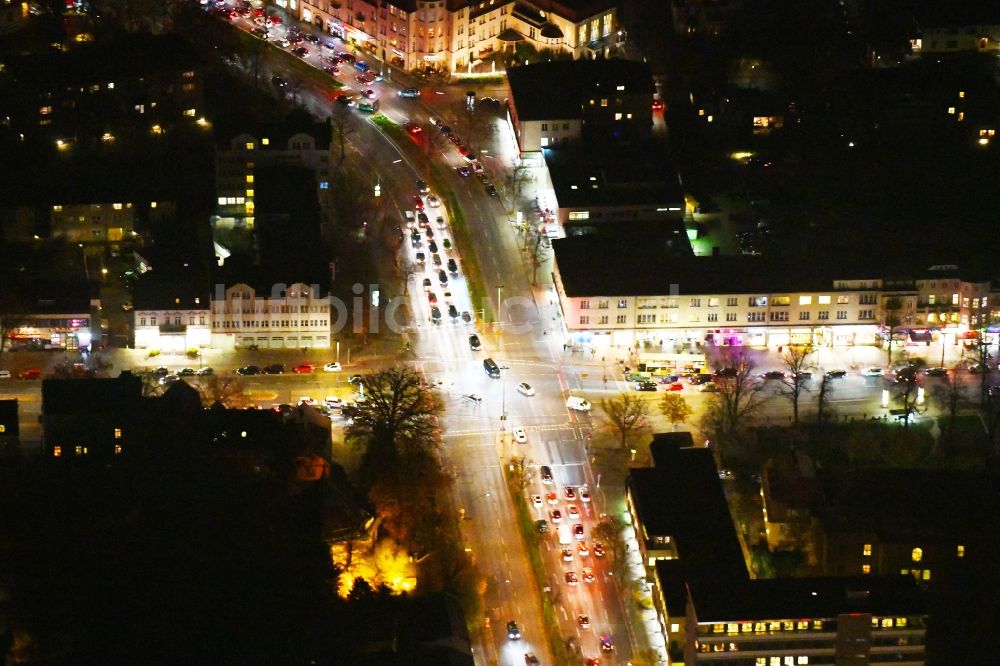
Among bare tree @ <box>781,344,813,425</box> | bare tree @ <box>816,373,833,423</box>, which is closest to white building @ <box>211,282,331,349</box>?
bare tree @ <box>781,344,813,425</box>

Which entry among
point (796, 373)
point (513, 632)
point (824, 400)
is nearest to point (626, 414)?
point (796, 373)

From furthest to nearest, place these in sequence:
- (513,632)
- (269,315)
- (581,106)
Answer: (581,106) < (269,315) < (513,632)

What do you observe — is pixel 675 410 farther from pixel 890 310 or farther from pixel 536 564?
pixel 890 310

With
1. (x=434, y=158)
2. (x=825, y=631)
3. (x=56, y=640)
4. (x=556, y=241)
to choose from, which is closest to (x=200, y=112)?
(x=434, y=158)

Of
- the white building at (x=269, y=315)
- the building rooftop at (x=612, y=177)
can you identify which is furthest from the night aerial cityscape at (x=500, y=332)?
the building rooftop at (x=612, y=177)

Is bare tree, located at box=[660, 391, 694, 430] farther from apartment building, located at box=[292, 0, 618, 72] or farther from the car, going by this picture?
apartment building, located at box=[292, 0, 618, 72]

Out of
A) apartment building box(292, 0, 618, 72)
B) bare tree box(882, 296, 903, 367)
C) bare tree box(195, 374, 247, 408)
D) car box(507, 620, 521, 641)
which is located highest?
apartment building box(292, 0, 618, 72)

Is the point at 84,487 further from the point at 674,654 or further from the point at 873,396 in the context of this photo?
the point at 873,396
